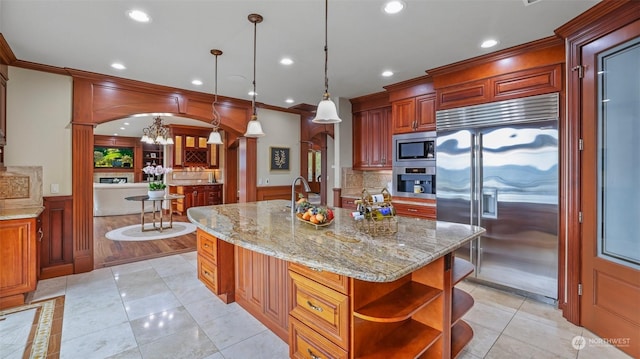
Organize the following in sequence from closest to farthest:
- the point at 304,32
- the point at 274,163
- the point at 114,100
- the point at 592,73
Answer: the point at 592,73 < the point at 304,32 < the point at 114,100 < the point at 274,163

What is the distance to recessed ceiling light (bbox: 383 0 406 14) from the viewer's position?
6.89 feet

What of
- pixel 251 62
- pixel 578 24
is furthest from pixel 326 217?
pixel 578 24

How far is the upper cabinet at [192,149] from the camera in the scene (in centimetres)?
838

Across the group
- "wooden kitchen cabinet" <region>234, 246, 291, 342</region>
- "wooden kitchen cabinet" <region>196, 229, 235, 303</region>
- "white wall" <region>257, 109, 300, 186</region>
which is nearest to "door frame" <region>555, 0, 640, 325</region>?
"wooden kitchen cabinet" <region>234, 246, 291, 342</region>

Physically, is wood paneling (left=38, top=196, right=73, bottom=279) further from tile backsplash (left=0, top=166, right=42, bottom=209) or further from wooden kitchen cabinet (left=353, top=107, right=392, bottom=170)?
wooden kitchen cabinet (left=353, top=107, right=392, bottom=170)

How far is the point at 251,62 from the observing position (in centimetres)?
328

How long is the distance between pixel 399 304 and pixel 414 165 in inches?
106

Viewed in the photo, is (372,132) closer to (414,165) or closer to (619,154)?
(414,165)

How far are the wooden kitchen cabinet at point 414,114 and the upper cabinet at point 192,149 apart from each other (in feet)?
21.6

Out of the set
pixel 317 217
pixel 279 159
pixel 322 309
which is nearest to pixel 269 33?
pixel 317 217

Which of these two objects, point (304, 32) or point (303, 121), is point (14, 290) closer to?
point (304, 32)

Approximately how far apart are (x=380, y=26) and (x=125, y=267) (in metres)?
4.31

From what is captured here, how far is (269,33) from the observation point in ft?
8.45

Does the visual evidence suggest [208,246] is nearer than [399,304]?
No
